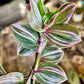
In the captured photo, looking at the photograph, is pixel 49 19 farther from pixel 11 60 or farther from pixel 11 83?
pixel 11 60

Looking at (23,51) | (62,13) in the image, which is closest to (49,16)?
(62,13)

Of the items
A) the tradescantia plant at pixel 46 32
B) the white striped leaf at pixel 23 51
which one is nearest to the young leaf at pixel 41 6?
the tradescantia plant at pixel 46 32

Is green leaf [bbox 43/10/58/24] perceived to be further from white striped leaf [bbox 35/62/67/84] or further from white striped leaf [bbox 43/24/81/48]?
white striped leaf [bbox 35/62/67/84]

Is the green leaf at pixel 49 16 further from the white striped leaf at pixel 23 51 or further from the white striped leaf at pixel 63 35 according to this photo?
the white striped leaf at pixel 23 51

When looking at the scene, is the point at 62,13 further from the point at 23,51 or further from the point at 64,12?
the point at 23,51

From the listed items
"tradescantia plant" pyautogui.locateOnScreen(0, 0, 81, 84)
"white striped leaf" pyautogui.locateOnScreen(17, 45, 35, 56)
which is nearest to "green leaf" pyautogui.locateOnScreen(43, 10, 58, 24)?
"tradescantia plant" pyautogui.locateOnScreen(0, 0, 81, 84)

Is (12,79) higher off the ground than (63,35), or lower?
lower
